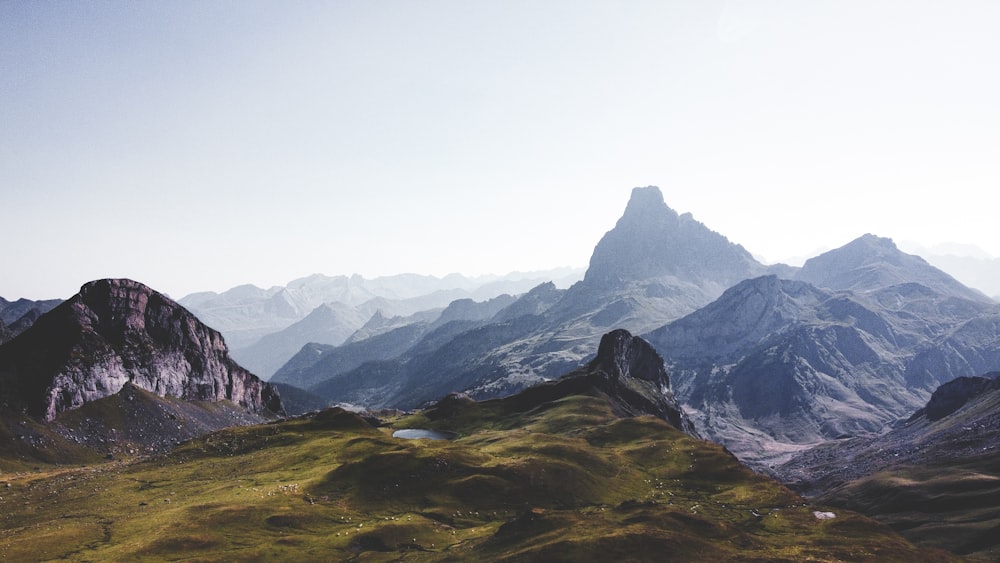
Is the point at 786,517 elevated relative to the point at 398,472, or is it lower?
lower

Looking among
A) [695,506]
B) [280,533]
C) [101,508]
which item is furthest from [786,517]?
[101,508]

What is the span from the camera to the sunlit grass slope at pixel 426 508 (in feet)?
258

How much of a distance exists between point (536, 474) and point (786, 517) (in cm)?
4748

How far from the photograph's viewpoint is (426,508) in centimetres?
10594

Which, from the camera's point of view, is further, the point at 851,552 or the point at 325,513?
the point at 325,513

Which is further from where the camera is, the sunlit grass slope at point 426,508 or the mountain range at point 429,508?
the mountain range at point 429,508

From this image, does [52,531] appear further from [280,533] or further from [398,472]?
[398,472]

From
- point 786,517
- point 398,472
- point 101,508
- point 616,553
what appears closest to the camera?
point 616,553

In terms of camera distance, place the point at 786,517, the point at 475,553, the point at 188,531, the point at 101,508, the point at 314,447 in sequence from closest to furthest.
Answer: the point at 475,553
the point at 188,531
the point at 786,517
the point at 101,508
the point at 314,447

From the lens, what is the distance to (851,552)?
7638cm

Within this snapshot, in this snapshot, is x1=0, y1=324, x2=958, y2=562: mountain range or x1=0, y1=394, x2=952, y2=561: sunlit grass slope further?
x1=0, y1=324, x2=958, y2=562: mountain range

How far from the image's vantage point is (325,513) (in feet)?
330

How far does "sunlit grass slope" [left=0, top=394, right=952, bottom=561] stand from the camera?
78.7 meters

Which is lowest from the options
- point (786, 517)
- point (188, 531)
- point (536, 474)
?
point (786, 517)
